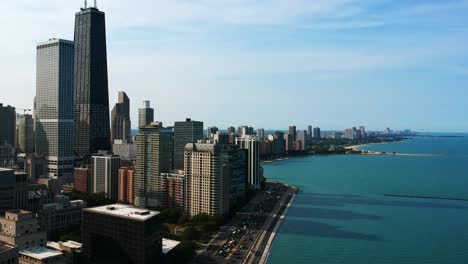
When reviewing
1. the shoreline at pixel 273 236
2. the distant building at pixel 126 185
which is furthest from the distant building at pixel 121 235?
the distant building at pixel 126 185

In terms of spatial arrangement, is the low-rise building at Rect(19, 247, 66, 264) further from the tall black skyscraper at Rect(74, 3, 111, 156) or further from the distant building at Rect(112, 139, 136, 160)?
the tall black skyscraper at Rect(74, 3, 111, 156)

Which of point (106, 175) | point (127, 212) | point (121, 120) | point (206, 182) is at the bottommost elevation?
point (127, 212)

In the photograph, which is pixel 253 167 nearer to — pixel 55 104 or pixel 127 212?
pixel 55 104

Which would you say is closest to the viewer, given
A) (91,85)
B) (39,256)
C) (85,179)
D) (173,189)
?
(39,256)

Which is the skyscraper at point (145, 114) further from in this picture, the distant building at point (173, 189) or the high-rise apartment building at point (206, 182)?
the high-rise apartment building at point (206, 182)

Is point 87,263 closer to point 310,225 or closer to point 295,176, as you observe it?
point 310,225

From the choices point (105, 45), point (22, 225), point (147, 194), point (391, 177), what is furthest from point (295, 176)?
point (22, 225)

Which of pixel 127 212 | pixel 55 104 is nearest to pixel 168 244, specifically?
pixel 127 212
